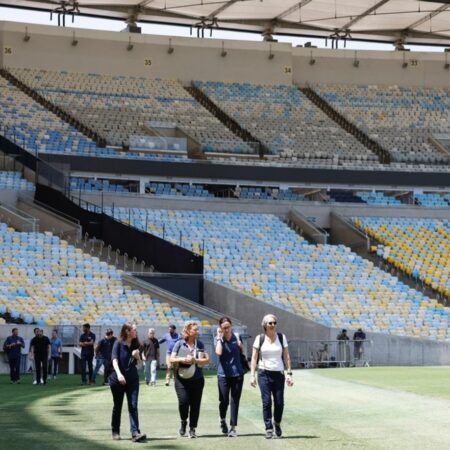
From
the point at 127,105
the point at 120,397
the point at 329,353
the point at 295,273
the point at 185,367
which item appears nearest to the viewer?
the point at 120,397

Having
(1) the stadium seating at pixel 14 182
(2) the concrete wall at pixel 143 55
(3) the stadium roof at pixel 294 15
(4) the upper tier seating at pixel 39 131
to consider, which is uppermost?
(3) the stadium roof at pixel 294 15

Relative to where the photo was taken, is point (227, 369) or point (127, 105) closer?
point (227, 369)

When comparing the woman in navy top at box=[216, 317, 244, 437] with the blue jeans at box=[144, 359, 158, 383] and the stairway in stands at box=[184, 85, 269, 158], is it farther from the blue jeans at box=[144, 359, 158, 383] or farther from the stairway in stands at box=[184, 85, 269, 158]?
the stairway in stands at box=[184, 85, 269, 158]

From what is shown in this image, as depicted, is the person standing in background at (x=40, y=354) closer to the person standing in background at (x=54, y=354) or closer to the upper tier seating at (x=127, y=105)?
the person standing in background at (x=54, y=354)

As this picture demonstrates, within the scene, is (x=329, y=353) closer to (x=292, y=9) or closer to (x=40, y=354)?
(x=40, y=354)

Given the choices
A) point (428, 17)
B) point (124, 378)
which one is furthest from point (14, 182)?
point (124, 378)

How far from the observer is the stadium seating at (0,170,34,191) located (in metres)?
47.4

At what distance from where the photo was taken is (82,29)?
6212cm

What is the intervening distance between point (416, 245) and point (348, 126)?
14.3m

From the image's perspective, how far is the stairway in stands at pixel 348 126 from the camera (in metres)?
60.2

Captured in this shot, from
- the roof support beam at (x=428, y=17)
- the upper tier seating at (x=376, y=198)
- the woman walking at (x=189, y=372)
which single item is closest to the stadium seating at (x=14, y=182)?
the upper tier seating at (x=376, y=198)

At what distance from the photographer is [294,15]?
65.6m

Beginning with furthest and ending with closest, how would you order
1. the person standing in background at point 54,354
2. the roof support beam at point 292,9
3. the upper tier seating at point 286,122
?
the roof support beam at point 292,9, the upper tier seating at point 286,122, the person standing in background at point 54,354

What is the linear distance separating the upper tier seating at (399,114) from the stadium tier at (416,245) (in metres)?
6.93
